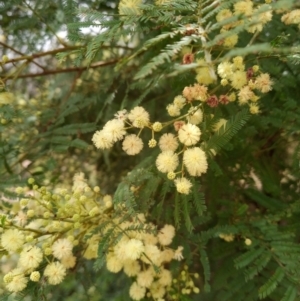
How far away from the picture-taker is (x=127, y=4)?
1.16 metres

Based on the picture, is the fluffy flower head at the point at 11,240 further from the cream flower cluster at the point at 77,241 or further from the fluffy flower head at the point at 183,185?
the fluffy flower head at the point at 183,185

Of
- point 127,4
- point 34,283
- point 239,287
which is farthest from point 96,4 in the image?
point 239,287

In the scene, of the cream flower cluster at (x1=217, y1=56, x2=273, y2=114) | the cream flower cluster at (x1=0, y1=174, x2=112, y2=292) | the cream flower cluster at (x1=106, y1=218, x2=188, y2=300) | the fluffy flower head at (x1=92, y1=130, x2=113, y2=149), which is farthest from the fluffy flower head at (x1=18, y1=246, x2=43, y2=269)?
the cream flower cluster at (x1=217, y1=56, x2=273, y2=114)

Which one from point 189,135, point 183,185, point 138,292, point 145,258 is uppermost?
point 189,135

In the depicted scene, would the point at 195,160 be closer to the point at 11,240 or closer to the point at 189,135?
the point at 189,135

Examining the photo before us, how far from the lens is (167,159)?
1068 millimetres

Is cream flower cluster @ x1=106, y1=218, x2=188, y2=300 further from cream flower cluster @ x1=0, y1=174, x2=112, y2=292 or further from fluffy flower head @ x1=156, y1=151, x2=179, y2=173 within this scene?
fluffy flower head @ x1=156, y1=151, x2=179, y2=173

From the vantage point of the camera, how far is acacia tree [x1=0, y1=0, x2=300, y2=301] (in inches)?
41.1

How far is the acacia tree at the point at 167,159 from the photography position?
104 cm

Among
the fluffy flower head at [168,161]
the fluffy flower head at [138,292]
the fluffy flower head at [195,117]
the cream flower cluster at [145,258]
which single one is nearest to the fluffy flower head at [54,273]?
the cream flower cluster at [145,258]

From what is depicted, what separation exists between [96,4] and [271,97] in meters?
0.72

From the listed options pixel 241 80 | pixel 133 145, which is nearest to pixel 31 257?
pixel 133 145

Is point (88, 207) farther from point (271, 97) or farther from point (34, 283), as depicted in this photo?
point (271, 97)

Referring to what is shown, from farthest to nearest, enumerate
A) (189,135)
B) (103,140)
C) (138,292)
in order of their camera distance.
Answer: (138,292)
(103,140)
(189,135)
